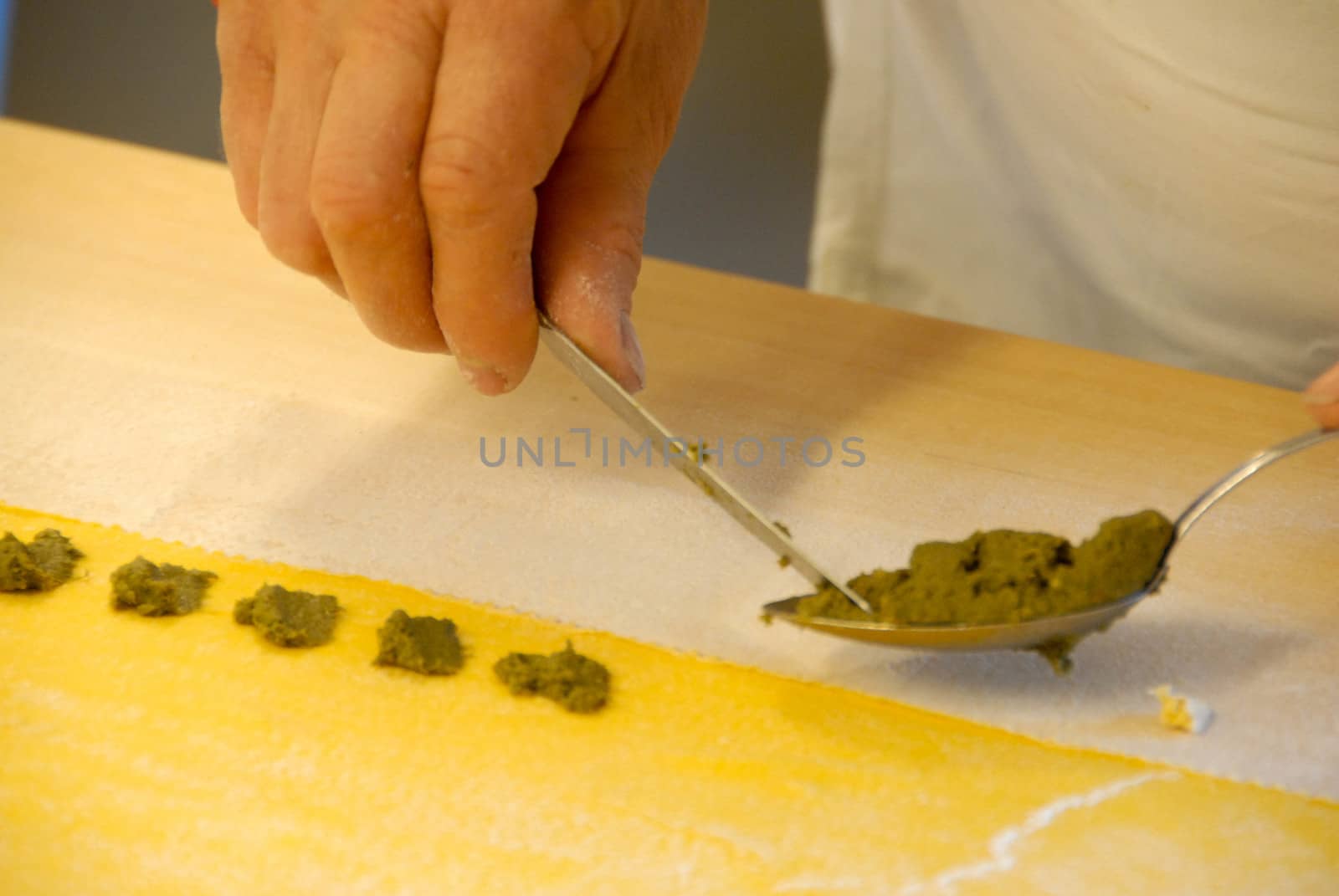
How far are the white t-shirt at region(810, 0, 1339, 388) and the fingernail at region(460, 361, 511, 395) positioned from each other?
0.85 meters

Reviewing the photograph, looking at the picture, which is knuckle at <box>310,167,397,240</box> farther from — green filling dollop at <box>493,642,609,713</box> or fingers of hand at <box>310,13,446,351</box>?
green filling dollop at <box>493,642,609,713</box>

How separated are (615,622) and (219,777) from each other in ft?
1.10

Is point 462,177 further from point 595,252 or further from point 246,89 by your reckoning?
point 246,89

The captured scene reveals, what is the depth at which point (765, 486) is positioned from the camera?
1189 millimetres

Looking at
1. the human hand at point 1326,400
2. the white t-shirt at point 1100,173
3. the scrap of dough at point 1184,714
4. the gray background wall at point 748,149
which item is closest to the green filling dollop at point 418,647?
the scrap of dough at point 1184,714

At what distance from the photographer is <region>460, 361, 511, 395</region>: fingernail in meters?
1.06

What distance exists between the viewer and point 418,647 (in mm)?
942

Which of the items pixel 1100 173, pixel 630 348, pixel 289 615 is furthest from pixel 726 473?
pixel 1100 173

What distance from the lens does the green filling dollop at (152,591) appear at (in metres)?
0.98

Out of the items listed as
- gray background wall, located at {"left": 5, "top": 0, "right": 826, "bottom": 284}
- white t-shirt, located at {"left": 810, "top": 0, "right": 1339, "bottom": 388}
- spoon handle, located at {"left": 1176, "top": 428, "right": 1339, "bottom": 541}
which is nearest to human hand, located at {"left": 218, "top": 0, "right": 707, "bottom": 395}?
spoon handle, located at {"left": 1176, "top": 428, "right": 1339, "bottom": 541}

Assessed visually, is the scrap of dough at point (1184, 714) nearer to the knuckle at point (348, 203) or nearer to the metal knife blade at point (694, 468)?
the metal knife blade at point (694, 468)

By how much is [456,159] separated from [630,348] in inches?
8.9

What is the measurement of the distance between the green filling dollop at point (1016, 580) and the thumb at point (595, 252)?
0.91 feet

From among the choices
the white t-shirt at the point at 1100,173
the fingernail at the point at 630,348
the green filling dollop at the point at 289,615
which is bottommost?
the green filling dollop at the point at 289,615
